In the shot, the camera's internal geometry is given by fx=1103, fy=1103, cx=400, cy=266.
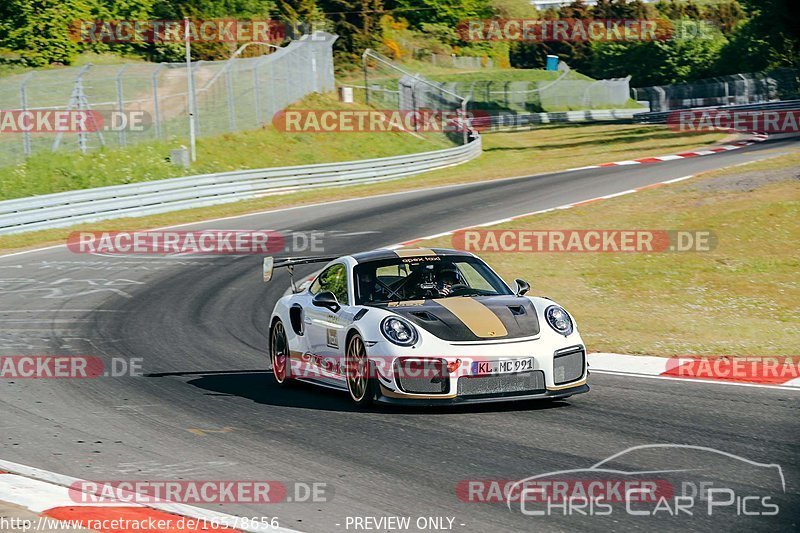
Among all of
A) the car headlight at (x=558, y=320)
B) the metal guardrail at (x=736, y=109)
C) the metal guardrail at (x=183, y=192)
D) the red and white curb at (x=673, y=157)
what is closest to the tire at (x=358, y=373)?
the car headlight at (x=558, y=320)

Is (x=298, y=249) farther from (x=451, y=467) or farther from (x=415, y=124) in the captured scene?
(x=415, y=124)

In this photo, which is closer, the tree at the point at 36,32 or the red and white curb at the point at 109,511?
the red and white curb at the point at 109,511

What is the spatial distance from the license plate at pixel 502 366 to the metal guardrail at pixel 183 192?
61.0ft

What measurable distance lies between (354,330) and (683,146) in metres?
34.8

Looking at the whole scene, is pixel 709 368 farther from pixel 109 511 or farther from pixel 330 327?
pixel 109 511

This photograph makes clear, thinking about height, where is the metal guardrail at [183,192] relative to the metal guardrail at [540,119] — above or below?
below

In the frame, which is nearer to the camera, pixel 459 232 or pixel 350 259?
pixel 350 259

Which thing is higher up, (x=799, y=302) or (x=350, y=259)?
(x=350, y=259)

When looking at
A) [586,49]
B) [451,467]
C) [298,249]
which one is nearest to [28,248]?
[298,249]

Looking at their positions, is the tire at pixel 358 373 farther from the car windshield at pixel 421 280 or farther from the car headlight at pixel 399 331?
the car windshield at pixel 421 280

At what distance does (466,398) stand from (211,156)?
3032 cm

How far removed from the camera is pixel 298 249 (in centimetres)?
2281

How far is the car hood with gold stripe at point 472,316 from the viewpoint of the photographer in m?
9.05

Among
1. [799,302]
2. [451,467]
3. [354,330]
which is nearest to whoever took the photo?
[451,467]
